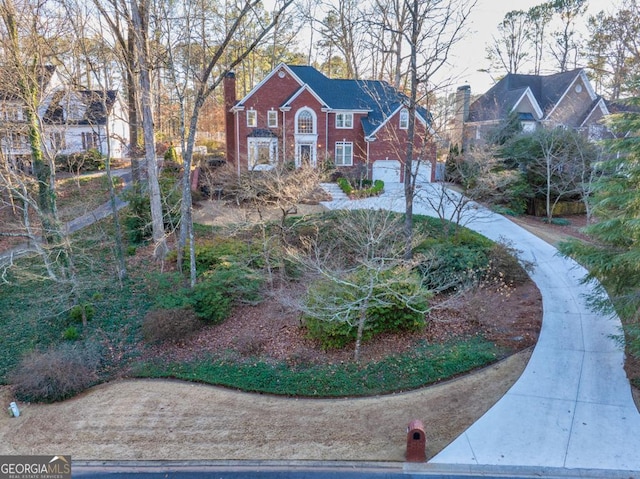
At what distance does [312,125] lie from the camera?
2784 centimetres

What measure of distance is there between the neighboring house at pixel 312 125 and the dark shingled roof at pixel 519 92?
7676 mm

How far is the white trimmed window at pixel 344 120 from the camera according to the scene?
28.4 m

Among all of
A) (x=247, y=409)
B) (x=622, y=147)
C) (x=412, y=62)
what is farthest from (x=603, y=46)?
(x=247, y=409)

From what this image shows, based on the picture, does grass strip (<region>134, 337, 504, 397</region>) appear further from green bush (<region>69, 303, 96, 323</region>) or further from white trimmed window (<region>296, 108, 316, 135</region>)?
white trimmed window (<region>296, 108, 316, 135</region>)

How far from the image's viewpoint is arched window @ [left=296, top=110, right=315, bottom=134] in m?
27.6

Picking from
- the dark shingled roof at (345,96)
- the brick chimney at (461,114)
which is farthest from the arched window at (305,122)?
the brick chimney at (461,114)

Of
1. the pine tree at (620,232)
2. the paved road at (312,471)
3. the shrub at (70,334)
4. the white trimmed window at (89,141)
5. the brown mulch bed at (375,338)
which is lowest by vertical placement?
the paved road at (312,471)

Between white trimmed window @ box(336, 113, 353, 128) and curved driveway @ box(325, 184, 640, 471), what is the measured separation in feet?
64.2

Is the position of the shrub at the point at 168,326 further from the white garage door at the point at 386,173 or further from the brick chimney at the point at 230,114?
the white garage door at the point at 386,173

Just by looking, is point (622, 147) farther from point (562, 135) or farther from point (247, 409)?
point (562, 135)

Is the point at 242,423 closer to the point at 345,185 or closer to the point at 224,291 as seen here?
the point at 224,291

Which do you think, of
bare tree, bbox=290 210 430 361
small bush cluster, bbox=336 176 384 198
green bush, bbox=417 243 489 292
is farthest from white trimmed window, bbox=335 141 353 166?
bare tree, bbox=290 210 430 361

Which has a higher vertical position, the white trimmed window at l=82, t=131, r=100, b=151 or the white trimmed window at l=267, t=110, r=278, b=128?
the white trimmed window at l=267, t=110, r=278, b=128

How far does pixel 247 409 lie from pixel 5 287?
437 inches
